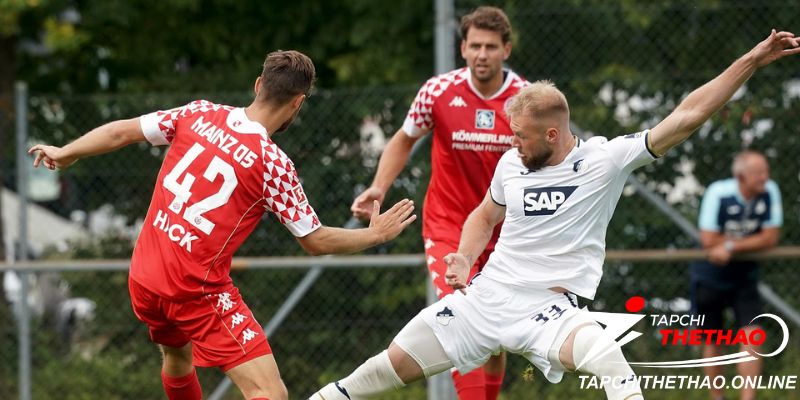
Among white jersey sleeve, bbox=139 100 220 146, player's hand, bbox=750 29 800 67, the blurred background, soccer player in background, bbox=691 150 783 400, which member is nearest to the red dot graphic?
the blurred background

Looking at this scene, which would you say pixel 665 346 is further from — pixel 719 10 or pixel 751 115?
pixel 719 10

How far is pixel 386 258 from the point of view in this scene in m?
8.80

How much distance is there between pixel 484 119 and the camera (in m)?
6.78

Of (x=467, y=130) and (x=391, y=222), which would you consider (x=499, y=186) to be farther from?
(x=467, y=130)

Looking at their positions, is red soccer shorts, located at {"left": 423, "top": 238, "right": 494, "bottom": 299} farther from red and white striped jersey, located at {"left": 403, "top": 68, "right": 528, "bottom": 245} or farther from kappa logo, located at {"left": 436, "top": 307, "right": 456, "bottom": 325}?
kappa logo, located at {"left": 436, "top": 307, "right": 456, "bottom": 325}

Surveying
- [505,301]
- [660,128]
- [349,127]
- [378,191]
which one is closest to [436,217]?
[378,191]

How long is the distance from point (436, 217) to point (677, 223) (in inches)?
112

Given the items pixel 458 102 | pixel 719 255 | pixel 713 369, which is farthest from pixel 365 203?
pixel 713 369

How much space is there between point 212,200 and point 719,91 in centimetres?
227

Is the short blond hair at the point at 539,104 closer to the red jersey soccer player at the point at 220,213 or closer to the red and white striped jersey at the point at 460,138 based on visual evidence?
the red jersey soccer player at the point at 220,213

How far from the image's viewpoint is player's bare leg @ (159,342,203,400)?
20.4ft

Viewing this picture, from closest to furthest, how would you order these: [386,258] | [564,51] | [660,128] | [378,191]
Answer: [660,128] → [378,191] → [386,258] → [564,51]

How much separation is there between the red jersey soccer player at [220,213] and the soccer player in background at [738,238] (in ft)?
12.8

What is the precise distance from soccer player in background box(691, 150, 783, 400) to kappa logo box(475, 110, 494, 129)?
2.68 metres
